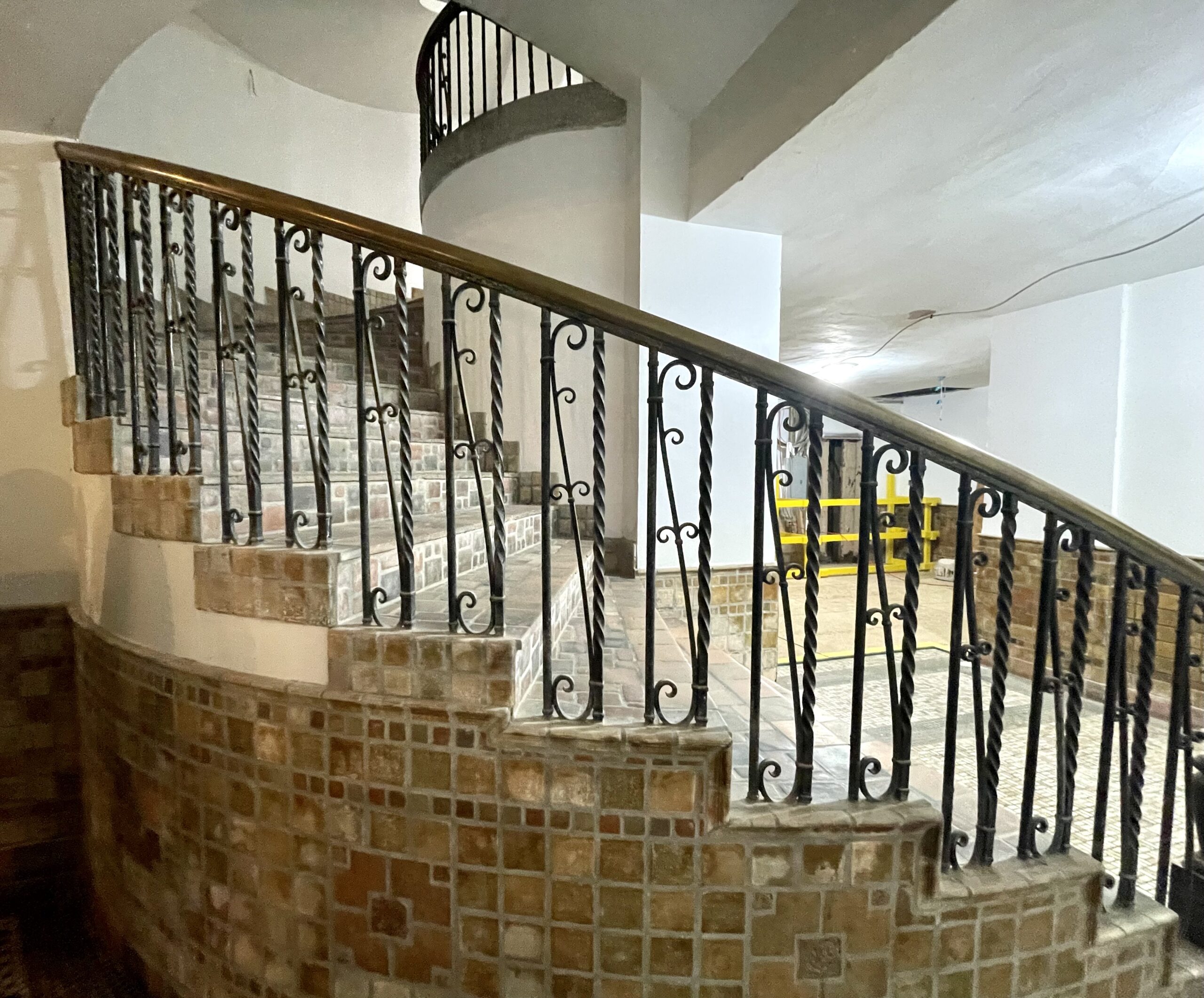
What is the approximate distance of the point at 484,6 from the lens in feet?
7.77

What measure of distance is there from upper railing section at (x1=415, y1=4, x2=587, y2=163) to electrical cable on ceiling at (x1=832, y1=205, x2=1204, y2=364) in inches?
121

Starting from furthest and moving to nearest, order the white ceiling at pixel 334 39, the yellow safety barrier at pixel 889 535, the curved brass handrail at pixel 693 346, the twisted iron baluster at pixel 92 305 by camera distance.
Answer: the yellow safety barrier at pixel 889 535 < the white ceiling at pixel 334 39 < the twisted iron baluster at pixel 92 305 < the curved brass handrail at pixel 693 346

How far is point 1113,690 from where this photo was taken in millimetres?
1429

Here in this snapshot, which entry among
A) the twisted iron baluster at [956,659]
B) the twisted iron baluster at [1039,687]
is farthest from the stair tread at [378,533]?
the twisted iron baluster at [1039,687]

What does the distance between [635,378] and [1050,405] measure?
3277mm

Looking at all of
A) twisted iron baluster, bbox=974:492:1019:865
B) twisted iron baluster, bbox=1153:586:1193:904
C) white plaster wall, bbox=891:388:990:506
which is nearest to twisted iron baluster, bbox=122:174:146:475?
twisted iron baluster, bbox=974:492:1019:865

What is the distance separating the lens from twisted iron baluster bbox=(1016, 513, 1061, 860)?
4.36ft

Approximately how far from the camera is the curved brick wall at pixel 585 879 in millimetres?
1247

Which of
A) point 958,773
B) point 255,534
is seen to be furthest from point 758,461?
point 958,773

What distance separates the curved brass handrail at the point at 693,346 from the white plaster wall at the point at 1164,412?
2900 mm

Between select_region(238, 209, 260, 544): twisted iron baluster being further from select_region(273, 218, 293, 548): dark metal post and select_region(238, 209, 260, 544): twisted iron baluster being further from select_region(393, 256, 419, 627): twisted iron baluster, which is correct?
select_region(393, 256, 419, 627): twisted iron baluster

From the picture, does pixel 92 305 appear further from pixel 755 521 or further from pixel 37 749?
pixel 755 521

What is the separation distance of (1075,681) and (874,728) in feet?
5.96

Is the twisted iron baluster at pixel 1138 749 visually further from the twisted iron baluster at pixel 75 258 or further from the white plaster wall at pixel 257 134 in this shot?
the white plaster wall at pixel 257 134
